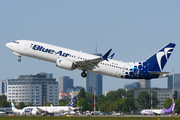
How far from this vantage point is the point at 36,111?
103875 millimetres

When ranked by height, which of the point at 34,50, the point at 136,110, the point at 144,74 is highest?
the point at 34,50

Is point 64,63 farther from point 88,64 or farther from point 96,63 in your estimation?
point 96,63

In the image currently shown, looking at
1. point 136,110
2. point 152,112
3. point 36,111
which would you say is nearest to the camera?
Answer: point 36,111

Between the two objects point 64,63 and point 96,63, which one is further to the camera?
point 96,63

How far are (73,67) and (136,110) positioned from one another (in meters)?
125

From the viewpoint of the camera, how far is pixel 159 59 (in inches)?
2692

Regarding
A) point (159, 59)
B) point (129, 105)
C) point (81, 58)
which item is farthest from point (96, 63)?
point (129, 105)

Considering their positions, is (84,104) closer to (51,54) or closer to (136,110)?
(136,110)

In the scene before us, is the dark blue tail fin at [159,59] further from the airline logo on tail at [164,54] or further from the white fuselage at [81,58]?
the white fuselage at [81,58]

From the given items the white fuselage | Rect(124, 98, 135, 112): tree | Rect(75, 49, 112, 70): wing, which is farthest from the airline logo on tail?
Rect(124, 98, 135, 112): tree

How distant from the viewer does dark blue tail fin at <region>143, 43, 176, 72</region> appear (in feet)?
223

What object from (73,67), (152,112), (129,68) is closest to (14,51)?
(73,67)

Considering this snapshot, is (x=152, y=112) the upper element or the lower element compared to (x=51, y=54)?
lower

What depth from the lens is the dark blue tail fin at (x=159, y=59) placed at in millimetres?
67938
